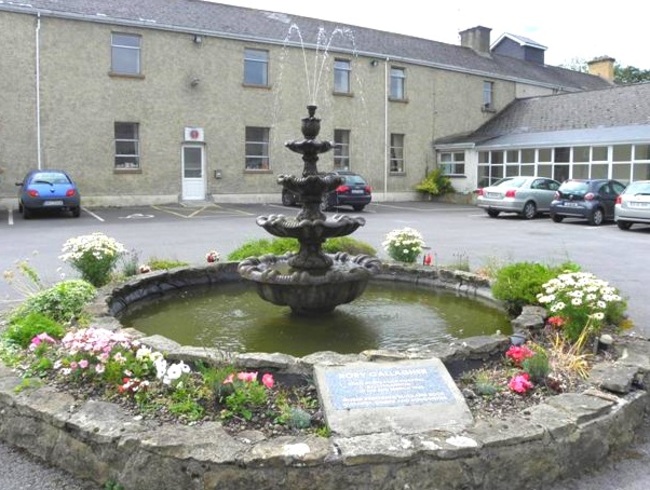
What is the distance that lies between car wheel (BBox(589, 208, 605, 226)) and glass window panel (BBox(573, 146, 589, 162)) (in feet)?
26.0

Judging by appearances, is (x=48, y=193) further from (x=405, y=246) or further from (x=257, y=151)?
(x=405, y=246)

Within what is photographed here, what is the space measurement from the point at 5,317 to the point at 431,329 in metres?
4.57

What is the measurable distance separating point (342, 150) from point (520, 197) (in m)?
10.2

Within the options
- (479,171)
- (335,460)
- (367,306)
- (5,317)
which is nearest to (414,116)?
(479,171)

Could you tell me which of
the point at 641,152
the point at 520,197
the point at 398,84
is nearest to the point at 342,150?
the point at 398,84

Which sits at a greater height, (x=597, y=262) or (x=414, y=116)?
(x=414, y=116)

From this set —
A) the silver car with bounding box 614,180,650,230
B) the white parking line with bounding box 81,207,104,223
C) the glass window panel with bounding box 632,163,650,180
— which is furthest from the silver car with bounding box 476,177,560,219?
the white parking line with bounding box 81,207,104,223

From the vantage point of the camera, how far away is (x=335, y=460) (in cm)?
342

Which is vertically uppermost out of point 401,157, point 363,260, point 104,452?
point 401,157

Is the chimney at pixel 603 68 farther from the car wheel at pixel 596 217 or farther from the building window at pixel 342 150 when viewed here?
the car wheel at pixel 596 217

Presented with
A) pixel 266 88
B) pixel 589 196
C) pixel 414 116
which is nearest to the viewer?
pixel 589 196

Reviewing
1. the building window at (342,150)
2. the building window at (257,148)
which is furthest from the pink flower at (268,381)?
the building window at (342,150)

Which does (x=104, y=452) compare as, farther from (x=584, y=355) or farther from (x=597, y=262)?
(x=597, y=262)

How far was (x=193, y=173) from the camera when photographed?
26.7 meters
